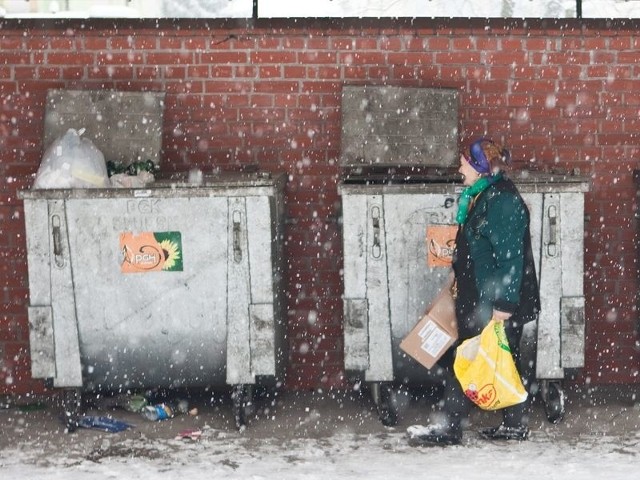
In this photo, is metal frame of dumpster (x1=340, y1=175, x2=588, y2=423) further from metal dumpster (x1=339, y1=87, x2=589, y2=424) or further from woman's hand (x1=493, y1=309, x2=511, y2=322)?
woman's hand (x1=493, y1=309, x2=511, y2=322)

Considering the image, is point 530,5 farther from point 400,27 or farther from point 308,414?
point 308,414

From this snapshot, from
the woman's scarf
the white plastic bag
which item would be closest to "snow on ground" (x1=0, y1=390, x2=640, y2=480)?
the woman's scarf

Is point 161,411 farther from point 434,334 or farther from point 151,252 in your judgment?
point 434,334

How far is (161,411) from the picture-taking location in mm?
7281

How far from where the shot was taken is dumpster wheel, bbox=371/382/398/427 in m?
7.11

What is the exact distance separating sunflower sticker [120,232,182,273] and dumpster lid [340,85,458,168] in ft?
4.04

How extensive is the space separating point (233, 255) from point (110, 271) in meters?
0.68

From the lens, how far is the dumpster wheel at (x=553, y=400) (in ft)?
23.3

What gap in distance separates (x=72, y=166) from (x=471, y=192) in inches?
87.8

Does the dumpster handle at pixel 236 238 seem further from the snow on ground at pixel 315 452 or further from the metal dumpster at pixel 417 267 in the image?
the snow on ground at pixel 315 452

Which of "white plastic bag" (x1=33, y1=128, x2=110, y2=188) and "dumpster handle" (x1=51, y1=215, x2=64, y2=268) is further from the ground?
"white plastic bag" (x1=33, y1=128, x2=110, y2=188)

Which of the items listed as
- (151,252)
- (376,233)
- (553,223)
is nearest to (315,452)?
(376,233)

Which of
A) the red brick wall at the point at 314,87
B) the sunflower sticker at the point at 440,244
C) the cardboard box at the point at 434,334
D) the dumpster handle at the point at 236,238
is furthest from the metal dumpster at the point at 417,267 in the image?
the red brick wall at the point at 314,87

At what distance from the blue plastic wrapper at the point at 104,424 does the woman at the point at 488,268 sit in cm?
164
